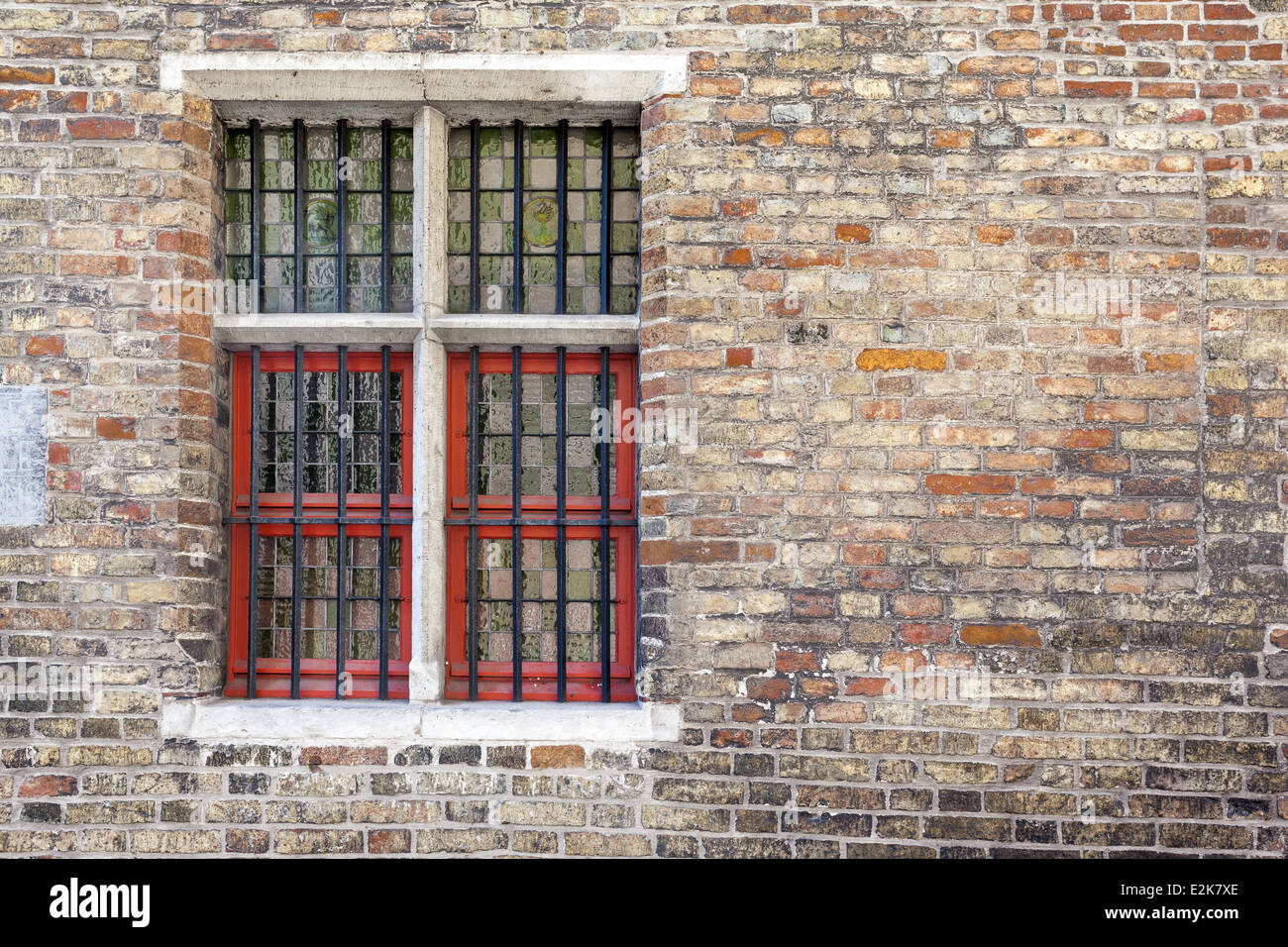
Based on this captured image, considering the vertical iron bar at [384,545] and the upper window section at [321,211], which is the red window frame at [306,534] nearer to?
the vertical iron bar at [384,545]

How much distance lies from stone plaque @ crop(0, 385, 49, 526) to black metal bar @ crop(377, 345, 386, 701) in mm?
1059

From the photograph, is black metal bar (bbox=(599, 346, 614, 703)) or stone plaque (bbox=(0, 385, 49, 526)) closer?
stone plaque (bbox=(0, 385, 49, 526))

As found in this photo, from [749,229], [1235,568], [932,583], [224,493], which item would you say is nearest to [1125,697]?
[1235,568]

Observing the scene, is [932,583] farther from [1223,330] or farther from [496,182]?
[496,182]

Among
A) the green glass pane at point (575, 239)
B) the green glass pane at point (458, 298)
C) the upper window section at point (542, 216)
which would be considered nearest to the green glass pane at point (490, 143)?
the upper window section at point (542, 216)

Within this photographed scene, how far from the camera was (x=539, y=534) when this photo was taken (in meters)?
3.03

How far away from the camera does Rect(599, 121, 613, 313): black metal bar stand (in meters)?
3.05

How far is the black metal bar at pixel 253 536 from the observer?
9.81ft

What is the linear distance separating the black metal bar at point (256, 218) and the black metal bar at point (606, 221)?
122 centimetres

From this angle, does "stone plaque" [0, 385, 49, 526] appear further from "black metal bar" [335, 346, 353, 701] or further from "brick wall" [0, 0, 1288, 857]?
"black metal bar" [335, 346, 353, 701]

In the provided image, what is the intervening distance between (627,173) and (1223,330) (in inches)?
80.6

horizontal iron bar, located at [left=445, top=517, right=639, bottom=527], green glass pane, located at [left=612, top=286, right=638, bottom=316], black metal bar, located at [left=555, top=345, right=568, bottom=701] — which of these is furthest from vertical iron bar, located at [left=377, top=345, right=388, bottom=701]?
green glass pane, located at [left=612, top=286, right=638, bottom=316]

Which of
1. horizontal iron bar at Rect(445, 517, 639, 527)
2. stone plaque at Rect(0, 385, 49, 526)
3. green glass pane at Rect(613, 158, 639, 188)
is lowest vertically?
horizontal iron bar at Rect(445, 517, 639, 527)

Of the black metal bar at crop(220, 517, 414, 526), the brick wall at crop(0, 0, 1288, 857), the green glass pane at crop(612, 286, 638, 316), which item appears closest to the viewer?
the brick wall at crop(0, 0, 1288, 857)
